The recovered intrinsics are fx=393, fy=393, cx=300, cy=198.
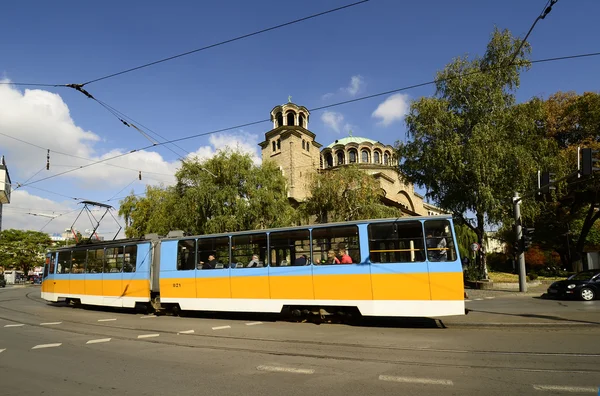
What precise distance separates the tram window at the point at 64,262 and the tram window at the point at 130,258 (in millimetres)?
4622

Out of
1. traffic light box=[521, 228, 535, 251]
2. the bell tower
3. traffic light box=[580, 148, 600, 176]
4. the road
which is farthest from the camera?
the bell tower

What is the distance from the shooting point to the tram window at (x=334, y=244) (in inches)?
423

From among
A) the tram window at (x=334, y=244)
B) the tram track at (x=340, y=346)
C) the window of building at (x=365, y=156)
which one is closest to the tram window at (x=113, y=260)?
the tram track at (x=340, y=346)

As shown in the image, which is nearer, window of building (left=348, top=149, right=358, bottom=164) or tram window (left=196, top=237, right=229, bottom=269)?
tram window (left=196, top=237, right=229, bottom=269)

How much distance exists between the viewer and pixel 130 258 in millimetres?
14859

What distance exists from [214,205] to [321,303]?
A: 19012 millimetres

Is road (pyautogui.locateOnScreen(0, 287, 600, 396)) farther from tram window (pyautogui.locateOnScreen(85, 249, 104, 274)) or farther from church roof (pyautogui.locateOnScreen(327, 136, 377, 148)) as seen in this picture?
church roof (pyautogui.locateOnScreen(327, 136, 377, 148))

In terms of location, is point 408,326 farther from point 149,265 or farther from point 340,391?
point 149,265

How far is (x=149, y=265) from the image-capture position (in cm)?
1423

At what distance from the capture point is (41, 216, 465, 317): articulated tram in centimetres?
992

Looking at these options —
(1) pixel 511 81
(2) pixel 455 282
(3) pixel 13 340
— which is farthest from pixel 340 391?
(1) pixel 511 81

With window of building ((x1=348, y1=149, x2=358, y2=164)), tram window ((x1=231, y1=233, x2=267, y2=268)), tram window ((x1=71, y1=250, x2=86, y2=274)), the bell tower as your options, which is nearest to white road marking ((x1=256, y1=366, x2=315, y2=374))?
tram window ((x1=231, y1=233, x2=267, y2=268))

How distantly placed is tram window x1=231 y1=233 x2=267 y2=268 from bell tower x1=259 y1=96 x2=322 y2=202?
4009 cm

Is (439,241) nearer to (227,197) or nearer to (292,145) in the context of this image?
(227,197)
